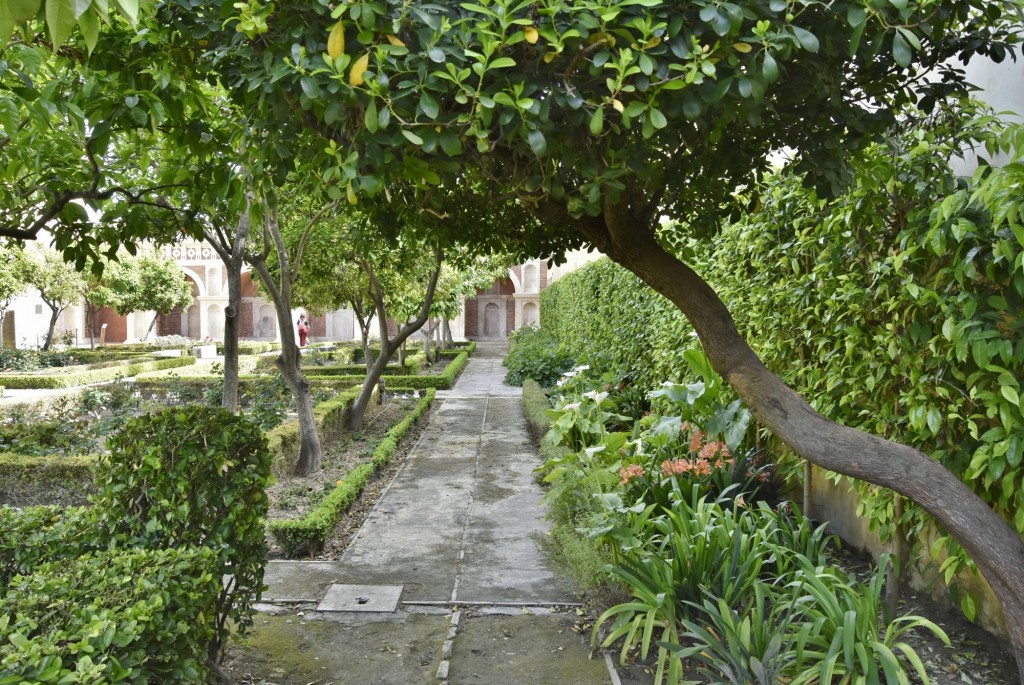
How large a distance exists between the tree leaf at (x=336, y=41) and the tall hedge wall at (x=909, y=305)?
207 cm

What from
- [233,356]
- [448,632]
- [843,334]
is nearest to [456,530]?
[448,632]

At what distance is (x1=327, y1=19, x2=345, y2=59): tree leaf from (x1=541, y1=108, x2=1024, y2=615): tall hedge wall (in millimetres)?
2070

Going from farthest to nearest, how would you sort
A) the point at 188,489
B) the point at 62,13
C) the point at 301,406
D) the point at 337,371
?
the point at 337,371 → the point at 301,406 → the point at 188,489 → the point at 62,13

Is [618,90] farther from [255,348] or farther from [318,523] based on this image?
[255,348]

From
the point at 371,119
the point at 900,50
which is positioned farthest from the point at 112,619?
the point at 900,50

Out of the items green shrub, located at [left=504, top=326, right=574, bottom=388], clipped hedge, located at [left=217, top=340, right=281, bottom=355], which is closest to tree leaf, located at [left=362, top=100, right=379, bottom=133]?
green shrub, located at [left=504, top=326, right=574, bottom=388]

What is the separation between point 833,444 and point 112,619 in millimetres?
2416

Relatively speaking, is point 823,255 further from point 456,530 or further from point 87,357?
point 87,357

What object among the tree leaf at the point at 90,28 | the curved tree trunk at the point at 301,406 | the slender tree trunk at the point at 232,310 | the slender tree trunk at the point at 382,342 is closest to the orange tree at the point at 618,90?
the tree leaf at the point at 90,28

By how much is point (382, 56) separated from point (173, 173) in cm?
200

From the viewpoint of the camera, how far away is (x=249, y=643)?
424 centimetres

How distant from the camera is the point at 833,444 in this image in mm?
2557

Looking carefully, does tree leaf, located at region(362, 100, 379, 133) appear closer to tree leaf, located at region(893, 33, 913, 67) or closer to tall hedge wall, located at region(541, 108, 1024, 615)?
tree leaf, located at region(893, 33, 913, 67)

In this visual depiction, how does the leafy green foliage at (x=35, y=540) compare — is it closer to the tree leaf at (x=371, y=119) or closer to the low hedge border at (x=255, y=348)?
the tree leaf at (x=371, y=119)
